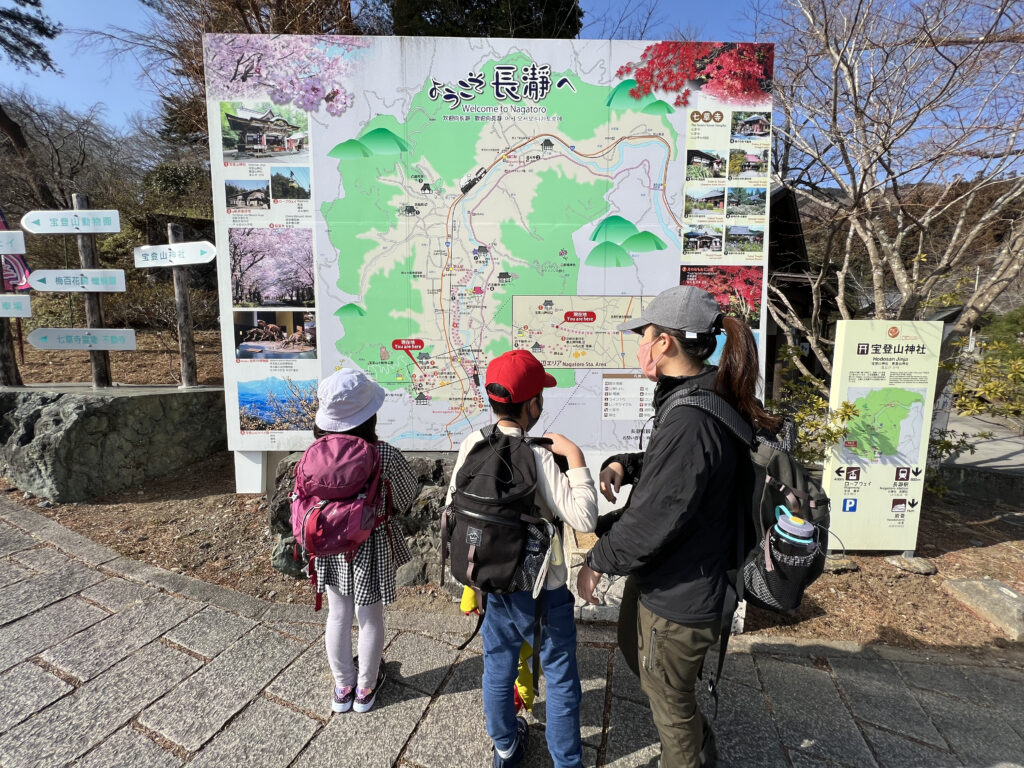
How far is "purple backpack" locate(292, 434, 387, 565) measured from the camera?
6.40ft

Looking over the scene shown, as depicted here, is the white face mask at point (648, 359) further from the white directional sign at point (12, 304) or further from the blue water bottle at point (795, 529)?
the white directional sign at point (12, 304)

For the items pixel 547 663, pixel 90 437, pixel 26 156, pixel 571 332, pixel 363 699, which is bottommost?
pixel 363 699

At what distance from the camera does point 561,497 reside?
1715mm

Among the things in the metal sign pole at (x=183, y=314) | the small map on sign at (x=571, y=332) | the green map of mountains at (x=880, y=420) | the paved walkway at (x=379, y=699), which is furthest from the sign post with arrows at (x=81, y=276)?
the green map of mountains at (x=880, y=420)

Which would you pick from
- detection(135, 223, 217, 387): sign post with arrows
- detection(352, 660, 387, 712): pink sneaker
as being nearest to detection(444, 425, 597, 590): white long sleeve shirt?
detection(352, 660, 387, 712): pink sneaker

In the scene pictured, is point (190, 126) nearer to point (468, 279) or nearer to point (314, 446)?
point (468, 279)

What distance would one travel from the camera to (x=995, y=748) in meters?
2.18

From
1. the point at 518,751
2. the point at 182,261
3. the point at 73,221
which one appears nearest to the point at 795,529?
the point at 518,751

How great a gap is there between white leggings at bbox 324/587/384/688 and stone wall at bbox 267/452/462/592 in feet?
4.33

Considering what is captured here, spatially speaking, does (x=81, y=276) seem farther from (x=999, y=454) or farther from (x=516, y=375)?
(x=999, y=454)

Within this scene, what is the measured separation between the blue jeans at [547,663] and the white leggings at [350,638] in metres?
0.62

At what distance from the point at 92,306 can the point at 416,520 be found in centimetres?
401

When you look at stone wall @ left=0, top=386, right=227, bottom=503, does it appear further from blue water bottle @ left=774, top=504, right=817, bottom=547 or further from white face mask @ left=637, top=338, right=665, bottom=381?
blue water bottle @ left=774, top=504, right=817, bottom=547

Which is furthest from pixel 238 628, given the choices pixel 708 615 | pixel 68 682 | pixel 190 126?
pixel 190 126
